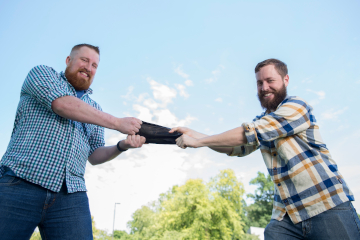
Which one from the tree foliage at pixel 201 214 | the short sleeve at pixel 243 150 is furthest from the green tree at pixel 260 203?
the short sleeve at pixel 243 150

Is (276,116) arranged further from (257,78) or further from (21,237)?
(21,237)

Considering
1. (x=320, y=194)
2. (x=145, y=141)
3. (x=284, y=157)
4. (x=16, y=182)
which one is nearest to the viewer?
(x=16, y=182)

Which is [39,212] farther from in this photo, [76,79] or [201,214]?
[201,214]

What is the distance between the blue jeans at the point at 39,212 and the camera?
6.30 ft

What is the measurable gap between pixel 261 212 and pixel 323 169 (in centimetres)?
5004

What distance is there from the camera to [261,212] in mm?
46969

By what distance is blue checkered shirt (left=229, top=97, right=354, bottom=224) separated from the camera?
220 centimetres

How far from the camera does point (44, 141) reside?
7.13 ft

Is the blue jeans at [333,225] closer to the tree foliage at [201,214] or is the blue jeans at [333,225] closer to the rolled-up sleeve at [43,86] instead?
the rolled-up sleeve at [43,86]

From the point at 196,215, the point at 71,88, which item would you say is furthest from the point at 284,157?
the point at 196,215

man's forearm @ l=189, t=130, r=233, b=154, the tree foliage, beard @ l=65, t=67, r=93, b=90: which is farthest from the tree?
beard @ l=65, t=67, r=93, b=90

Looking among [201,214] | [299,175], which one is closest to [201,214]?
[201,214]

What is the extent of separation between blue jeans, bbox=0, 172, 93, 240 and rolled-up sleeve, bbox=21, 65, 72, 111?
0.72 metres

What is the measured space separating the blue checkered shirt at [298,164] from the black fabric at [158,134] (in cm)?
115
